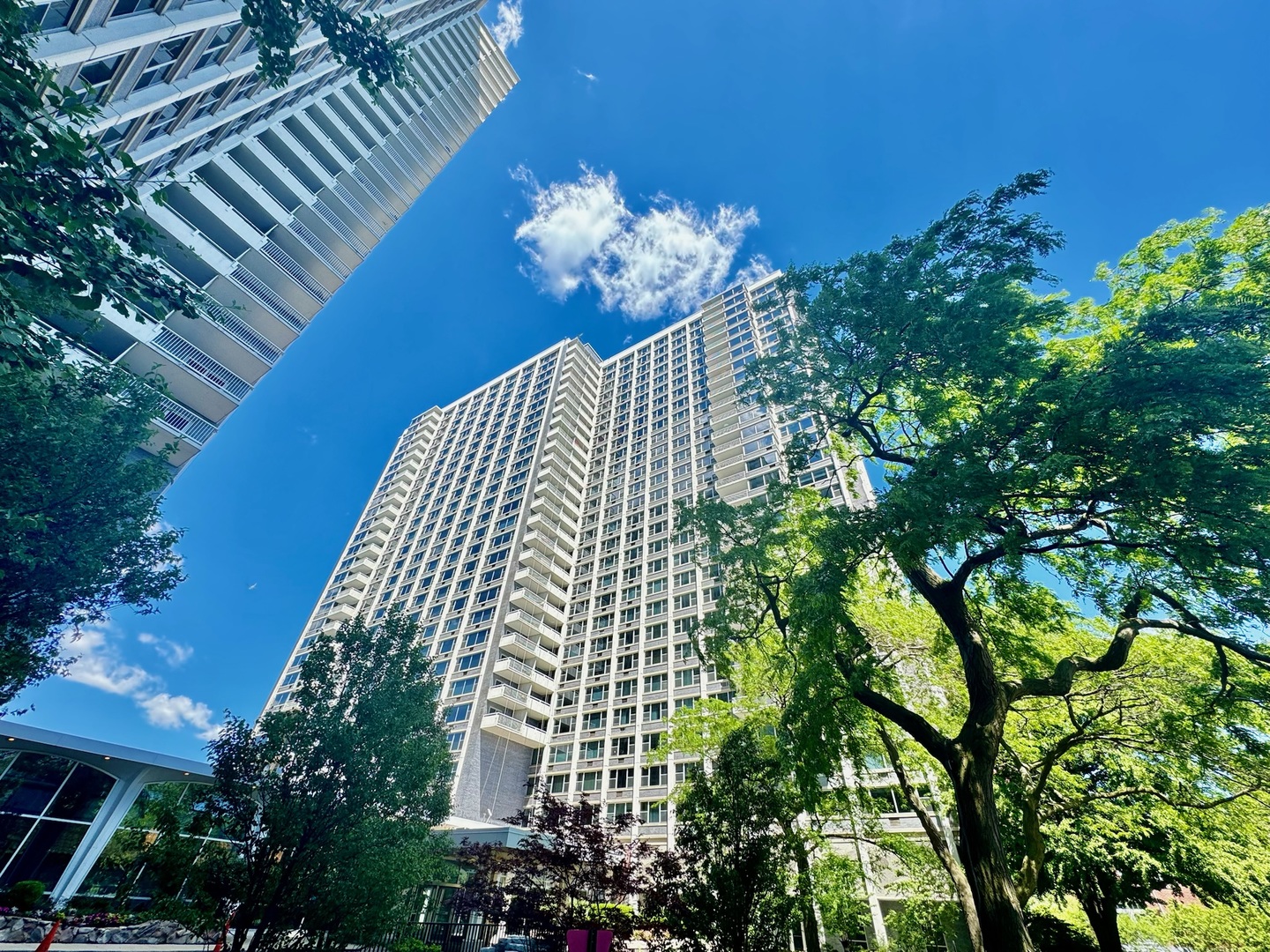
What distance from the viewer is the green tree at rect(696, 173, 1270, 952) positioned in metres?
7.08

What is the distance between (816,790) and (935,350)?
8954mm

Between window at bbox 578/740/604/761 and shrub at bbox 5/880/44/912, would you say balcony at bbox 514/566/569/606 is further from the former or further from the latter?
shrub at bbox 5/880/44/912

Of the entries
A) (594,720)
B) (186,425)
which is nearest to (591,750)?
(594,720)

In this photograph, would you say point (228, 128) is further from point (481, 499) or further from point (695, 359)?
point (695, 359)

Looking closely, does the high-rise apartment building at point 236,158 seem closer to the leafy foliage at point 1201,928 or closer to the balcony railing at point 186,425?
the balcony railing at point 186,425

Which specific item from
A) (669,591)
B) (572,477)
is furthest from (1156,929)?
(572,477)

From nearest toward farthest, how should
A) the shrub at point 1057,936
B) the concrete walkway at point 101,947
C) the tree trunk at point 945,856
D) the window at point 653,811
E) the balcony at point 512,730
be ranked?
the tree trunk at point 945,856
the concrete walkway at point 101,947
the shrub at point 1057,936
the window at point 653,811
the balcony at point 512,730

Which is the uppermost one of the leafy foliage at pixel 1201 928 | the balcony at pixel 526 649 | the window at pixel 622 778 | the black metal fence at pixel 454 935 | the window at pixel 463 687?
the balcony at pixel 526 649

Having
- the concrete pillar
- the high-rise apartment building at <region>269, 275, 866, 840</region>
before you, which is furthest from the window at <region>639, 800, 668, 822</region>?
the concrete pillar

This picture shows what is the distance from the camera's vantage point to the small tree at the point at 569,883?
12938 millimetres

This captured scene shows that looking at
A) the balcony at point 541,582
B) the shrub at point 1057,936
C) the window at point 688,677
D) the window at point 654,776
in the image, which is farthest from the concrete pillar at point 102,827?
the shrub at point 1057,936

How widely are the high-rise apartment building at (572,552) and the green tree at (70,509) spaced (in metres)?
16.3

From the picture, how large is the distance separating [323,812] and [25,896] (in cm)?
1301

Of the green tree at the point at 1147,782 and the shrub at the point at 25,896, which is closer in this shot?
the green tree at the point at 1147,782
